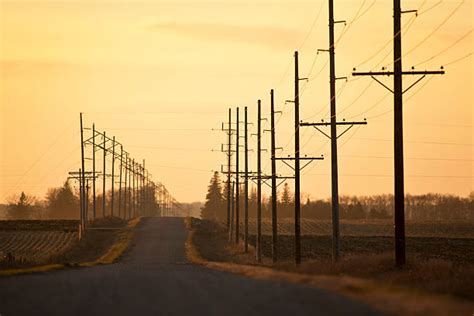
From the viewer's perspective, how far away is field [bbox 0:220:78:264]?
9338 centimetres

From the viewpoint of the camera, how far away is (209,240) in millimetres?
106875

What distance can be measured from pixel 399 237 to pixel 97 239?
71.1 m

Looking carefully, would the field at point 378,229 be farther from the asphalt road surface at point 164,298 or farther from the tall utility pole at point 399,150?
the asphalt road surface at point 164,298

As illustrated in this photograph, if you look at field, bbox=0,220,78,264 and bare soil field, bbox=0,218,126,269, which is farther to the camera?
field, bbox=0,220,78,264

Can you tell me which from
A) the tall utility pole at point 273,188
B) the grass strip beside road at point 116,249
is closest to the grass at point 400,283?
the grass strip beside road at point 116,249

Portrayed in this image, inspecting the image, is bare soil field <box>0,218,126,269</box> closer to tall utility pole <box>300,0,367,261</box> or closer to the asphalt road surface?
tall utility pole <box>300,0,367,261</box>

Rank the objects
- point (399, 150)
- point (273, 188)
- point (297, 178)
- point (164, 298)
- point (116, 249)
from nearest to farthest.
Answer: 1. point (164, 298)
2. point (399, 150)
3. point (297, 178)
4. point (273, 188)
5. point (116, 249)

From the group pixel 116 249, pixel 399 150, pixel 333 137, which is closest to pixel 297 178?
pixel 333 137

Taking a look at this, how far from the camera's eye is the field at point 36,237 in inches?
3676

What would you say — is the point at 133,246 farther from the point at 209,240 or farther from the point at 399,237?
the point at 399,237

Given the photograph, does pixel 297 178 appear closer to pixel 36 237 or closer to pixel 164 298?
pixel 164 298

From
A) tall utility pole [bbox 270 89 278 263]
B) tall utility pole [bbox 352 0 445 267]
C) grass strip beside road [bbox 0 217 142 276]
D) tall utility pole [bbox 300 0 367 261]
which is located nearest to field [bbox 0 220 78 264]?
grass strip beside road [bbox 0 217 142 276]

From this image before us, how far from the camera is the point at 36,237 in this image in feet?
374

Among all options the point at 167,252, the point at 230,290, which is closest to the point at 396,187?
the point at 230,290
